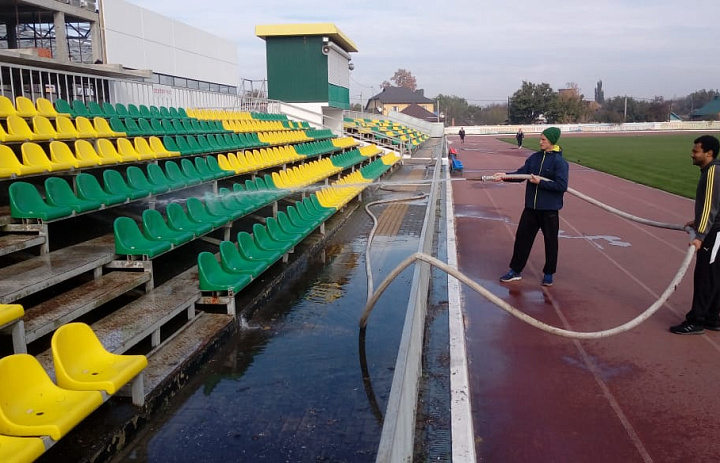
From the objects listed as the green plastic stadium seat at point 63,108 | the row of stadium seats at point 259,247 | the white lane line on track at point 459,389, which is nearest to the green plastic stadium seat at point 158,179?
the row of stadium seats at point 259,247

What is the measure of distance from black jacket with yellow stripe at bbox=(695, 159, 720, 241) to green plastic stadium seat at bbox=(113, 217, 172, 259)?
17.3 feet

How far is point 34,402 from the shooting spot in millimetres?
3135

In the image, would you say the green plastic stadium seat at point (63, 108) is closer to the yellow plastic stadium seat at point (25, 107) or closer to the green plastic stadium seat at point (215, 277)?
the yellow plastic stadium seat at point (25, 107)

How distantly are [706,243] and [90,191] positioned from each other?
658 centimetres

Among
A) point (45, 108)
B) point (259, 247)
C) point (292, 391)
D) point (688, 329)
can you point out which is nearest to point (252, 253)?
point (259, 247)

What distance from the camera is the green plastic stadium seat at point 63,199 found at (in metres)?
6.01

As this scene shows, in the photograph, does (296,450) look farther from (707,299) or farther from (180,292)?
(707,299)

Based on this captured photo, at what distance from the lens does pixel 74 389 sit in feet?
11.0

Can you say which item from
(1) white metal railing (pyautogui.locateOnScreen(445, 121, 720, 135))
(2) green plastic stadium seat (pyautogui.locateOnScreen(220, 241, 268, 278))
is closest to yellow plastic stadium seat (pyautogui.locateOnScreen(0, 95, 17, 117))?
(2) green plastic stadium seat (pyautogui.locateOnScreen(220, 241, 268, 278))

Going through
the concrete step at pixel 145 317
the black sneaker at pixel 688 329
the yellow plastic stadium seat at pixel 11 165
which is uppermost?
the yellow plastic stadium seat at pixel 11 165

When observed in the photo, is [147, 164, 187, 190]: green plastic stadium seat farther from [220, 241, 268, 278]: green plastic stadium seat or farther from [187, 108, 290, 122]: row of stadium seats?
[187, 108, 290, 122]: row of stadium seats

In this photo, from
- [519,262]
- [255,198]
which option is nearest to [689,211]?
[519,262]

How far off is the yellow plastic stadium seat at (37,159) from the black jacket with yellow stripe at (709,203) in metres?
6.86

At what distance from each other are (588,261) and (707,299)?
10.1ft
